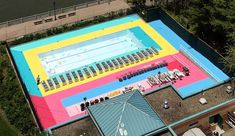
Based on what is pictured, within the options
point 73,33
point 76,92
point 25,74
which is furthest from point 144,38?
point 25,74

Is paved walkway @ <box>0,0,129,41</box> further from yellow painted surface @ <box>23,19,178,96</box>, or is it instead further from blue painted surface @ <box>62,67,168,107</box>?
blue painted surface @ <box>62,67,168,107</box>

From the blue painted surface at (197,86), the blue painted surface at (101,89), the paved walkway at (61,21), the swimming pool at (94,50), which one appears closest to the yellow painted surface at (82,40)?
the swimming pool at (94,50)

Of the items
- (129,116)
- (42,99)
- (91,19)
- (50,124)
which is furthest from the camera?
(91,19)

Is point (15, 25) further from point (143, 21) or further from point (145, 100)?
point (145, 100)

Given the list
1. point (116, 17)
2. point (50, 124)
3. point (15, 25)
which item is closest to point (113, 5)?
point (116, 17)

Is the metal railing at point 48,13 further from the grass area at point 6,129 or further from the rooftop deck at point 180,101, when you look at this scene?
the rooftop deck at point 180,101

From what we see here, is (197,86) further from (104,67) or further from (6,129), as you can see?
(6,129)
